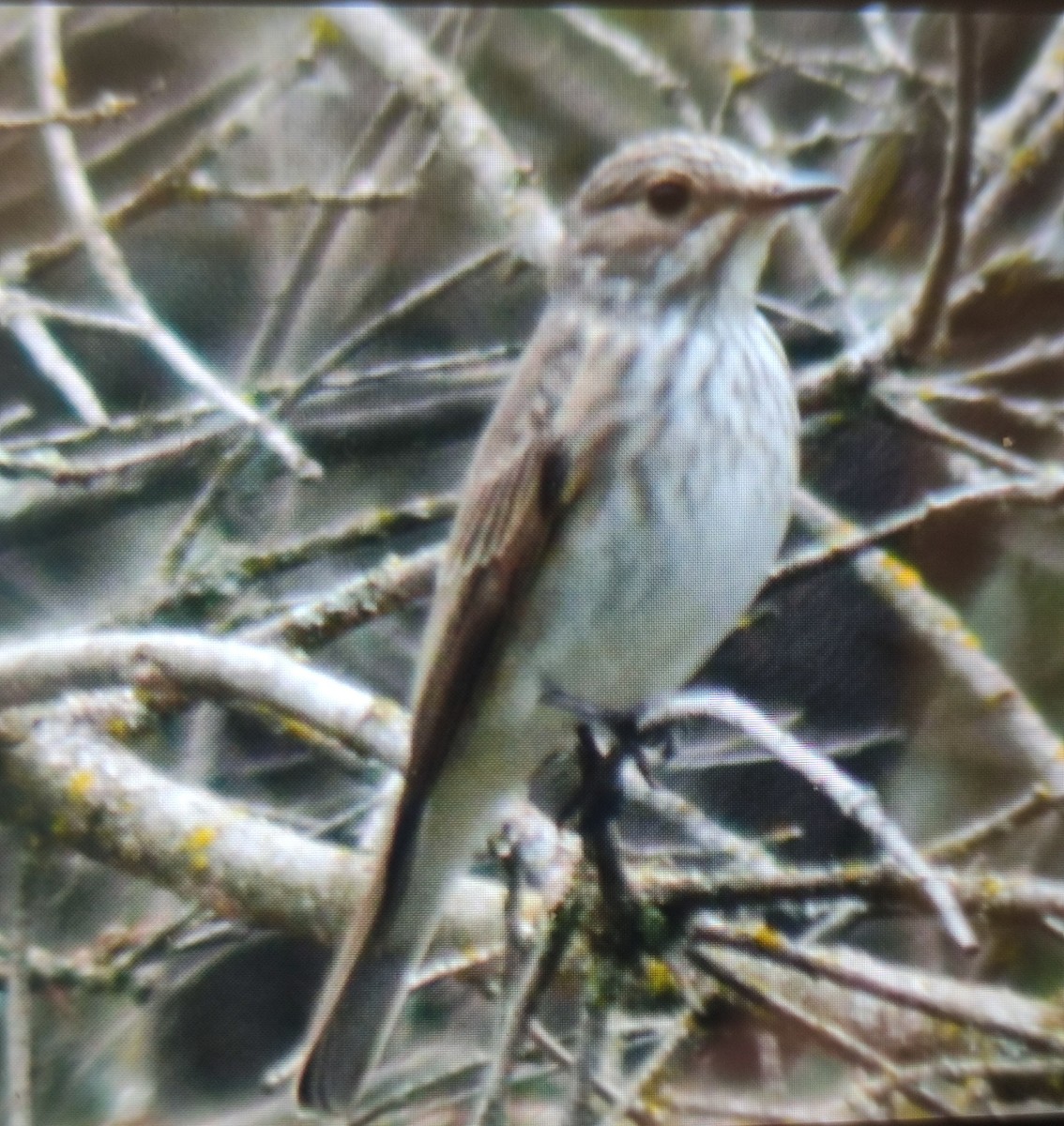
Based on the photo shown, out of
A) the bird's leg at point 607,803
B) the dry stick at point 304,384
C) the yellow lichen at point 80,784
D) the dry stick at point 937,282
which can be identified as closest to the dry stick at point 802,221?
the dry stick at point 937,282

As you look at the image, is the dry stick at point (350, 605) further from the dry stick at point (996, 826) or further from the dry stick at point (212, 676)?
the dry stick at point (996, 826)

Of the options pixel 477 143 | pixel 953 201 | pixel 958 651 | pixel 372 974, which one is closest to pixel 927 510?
pixel 958 651

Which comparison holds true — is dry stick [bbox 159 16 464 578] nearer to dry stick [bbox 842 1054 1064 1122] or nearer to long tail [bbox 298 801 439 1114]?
long tail [bbox 298 801 439 1114]

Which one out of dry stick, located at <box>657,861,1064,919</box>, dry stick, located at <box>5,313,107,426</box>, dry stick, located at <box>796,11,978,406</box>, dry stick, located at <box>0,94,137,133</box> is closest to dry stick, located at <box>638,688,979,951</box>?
dry stick, located at <box>657,861,1064,919</box>

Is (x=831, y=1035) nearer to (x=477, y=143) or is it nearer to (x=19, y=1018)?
(x=19, y=1018)

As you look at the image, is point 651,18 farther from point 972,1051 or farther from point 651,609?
point 972,1051

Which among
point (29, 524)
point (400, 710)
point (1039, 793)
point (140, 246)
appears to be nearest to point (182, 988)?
point (400, 710)

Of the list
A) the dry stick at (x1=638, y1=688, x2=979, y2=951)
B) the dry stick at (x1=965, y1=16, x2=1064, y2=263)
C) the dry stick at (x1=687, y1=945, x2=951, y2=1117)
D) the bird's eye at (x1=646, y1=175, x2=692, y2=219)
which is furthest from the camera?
the dry stick at (x1=965, y1=16, x2=1064, y2=263)
